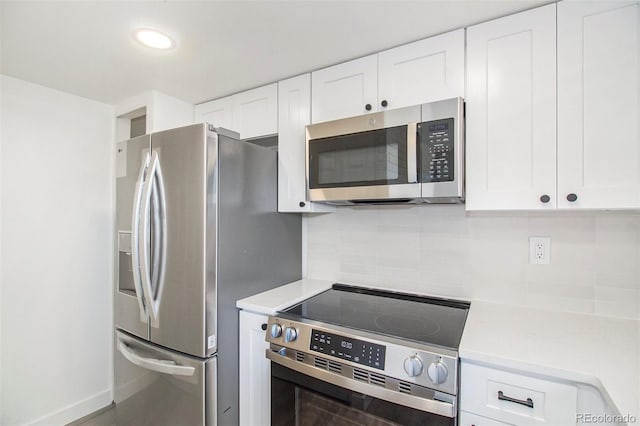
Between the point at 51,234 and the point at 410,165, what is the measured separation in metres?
2.35

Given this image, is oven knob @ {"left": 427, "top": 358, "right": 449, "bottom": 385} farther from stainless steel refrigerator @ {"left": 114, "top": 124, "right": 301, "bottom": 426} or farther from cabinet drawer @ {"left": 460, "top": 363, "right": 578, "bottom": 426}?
stainless steel refrigerator @ {"left": 114, "top": 124, "right": 301, "bottom": 426}

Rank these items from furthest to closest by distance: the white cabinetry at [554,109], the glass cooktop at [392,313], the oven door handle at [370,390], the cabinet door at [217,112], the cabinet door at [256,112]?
the cabinet door at [217,112] < the cabinet door at [256,112] < the glass cooktop at [392,313] < the white cabinetry at [554,109] < the oven door handle at [370,390]

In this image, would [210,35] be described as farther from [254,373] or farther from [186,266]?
[254,373]

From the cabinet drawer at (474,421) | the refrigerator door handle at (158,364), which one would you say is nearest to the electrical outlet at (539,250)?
the cabinet drawer at (474,421)

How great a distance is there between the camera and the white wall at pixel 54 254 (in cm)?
184

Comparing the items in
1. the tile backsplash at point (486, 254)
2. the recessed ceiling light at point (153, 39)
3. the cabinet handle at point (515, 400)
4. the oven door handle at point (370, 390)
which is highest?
the recessed ceiling light at point (153, 39)

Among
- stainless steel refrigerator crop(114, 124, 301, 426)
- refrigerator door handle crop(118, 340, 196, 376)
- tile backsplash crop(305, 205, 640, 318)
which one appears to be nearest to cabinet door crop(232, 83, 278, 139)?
stainless steel refrigerator crop(114, 124, 301, 426)

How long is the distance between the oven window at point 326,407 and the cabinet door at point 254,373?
77 mm

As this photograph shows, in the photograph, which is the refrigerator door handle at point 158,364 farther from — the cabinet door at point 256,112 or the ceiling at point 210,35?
the ceiling at point 210,35

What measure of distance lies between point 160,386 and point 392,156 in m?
1.65

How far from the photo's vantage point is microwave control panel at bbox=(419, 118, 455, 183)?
1.28 metres

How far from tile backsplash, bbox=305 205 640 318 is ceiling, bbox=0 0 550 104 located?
0.91m

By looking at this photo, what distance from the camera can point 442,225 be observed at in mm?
1646

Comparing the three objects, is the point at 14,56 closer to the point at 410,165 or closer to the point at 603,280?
the point at 410,165
